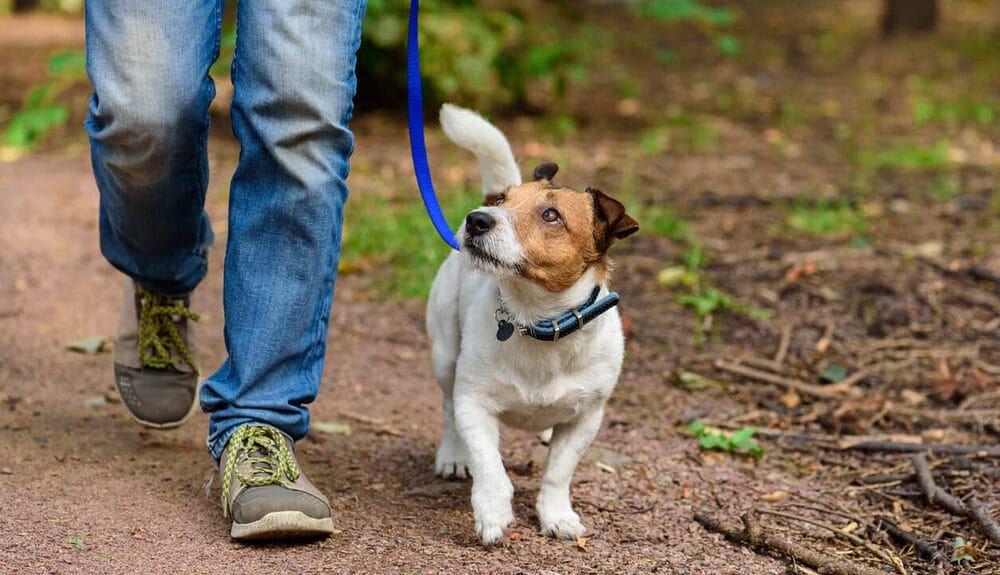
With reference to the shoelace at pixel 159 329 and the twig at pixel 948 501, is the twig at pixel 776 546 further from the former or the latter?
the shoelace at pixel 159 329

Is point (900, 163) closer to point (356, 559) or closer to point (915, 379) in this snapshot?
point (915, 379)

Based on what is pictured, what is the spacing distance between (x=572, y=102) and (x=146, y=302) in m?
6.42

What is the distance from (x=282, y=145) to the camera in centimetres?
275

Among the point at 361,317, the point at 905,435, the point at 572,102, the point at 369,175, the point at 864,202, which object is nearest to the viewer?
the point at 905,435

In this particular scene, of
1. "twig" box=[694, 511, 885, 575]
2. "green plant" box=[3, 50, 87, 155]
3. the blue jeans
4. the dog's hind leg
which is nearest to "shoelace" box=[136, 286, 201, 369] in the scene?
the blue jeans

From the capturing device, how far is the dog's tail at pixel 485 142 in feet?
10.7

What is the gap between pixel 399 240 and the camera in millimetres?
5840

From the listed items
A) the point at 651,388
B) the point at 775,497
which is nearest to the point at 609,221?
the point at 775,497

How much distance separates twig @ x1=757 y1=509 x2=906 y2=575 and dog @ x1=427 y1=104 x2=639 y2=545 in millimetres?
617

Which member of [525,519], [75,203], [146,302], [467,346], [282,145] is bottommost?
[75,203]

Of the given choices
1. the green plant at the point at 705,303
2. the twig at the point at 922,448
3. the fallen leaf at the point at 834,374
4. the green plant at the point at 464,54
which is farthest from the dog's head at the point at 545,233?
the green plant at the point at 464,54

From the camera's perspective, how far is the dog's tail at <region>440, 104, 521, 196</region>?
3270mm

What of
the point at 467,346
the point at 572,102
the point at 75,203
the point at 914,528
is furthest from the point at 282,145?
the point at 572,102

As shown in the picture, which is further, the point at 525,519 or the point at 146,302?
the point at 146,302
